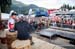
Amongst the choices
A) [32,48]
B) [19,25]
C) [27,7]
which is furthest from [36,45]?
[27,7]

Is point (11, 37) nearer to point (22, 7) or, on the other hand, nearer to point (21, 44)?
point (21, 44)

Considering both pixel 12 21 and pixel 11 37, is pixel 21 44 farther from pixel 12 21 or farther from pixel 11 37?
pixel 12 21

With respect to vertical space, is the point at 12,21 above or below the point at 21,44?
above

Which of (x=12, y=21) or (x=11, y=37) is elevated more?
(x=12, y=21)

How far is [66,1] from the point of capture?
2.13 metres

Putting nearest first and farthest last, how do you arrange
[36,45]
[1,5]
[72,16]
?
[72,16] < [36,45] < [1,5]

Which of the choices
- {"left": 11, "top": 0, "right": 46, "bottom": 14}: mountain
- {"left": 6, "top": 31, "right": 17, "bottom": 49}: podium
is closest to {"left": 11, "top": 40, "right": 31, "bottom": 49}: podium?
{"left": 6, "top": 31, "right": 17, "bottom": 49}: podium

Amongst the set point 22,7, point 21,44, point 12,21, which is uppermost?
point 22,7

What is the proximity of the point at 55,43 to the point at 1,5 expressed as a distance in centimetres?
107

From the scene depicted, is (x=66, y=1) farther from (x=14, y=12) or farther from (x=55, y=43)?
(x=14, y=12)

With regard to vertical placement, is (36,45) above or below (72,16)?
below

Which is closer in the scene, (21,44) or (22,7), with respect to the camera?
(21,44)

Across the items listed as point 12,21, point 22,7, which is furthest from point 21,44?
point 22,7

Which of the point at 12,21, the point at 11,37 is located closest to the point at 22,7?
the point at 12,21
